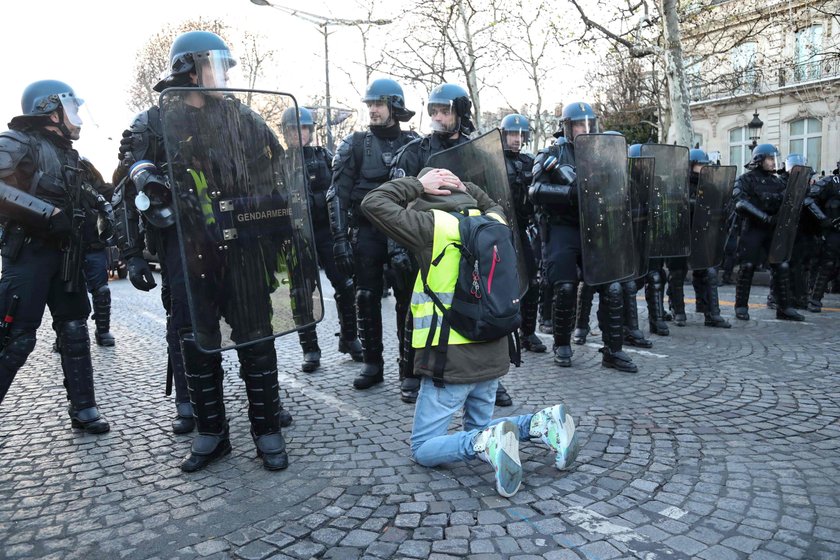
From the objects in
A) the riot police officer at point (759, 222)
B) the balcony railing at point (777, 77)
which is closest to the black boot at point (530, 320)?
the riot police officer at point (759, 222)

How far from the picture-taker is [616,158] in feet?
17.5

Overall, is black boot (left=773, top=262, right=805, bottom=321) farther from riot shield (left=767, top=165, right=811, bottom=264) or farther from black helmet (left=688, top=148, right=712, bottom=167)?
black helmet (left=688, top=148, right=712, bottom=167)

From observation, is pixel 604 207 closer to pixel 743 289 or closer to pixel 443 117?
pixel 443 117

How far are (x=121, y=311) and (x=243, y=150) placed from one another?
8143 millimetres

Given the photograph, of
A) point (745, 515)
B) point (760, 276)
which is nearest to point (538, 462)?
point (745, 515)

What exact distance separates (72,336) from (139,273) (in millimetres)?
847

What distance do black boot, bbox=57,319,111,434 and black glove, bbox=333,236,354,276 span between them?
5.57 feet

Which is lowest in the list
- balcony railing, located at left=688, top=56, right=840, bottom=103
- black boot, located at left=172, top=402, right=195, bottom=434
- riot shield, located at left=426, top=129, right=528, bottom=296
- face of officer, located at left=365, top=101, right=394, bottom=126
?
black boot, located at left=172, top=402, right=195, bottom=434

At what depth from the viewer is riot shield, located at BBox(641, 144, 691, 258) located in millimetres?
6473

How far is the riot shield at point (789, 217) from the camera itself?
25.0 feet

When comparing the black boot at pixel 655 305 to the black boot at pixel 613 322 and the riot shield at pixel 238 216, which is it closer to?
the black boot at pixel 613 322

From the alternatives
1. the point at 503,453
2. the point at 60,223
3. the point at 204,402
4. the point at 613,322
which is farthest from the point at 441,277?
the point at 613,322

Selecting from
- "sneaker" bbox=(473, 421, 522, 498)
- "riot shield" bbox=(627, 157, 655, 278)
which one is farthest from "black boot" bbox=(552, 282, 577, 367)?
"sneaker" bbox=(473, 421, 522, 498)

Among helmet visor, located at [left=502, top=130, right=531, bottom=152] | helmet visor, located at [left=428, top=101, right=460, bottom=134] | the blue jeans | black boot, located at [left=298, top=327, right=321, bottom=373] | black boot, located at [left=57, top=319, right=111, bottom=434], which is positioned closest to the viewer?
the blue jeans
